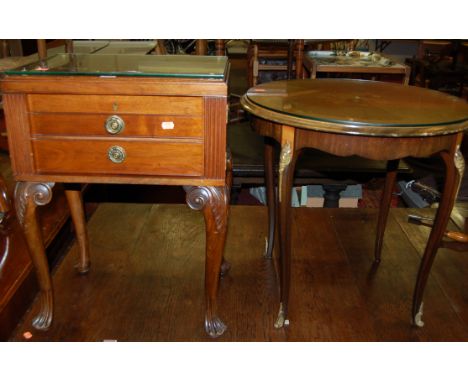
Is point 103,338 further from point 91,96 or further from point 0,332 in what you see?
point 91,96

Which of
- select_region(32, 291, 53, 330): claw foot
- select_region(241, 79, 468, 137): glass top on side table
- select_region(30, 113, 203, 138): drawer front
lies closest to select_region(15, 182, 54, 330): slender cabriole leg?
select_region(32, 291, 53, 330): claw foot

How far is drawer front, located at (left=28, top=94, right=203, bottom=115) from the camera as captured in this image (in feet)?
3.43

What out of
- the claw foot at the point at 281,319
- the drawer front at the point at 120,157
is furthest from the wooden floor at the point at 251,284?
the drawer front at the point at 120,157

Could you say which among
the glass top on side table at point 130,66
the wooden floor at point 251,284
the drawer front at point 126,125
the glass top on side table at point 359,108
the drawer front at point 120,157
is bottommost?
the wooden floor at point 251,284

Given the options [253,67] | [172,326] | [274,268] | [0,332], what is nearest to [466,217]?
[274,268]

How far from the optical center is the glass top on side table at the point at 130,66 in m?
1.03

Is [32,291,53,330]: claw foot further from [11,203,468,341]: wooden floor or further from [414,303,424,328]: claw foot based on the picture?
[414,303,424,328]: claw foot

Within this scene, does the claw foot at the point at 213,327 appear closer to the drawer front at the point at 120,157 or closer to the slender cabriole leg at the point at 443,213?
the drawer front at the point at 120,157

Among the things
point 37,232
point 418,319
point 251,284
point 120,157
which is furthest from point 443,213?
point 37,232

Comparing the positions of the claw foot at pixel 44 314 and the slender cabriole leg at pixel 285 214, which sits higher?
the slender cabriole leg at pixel 285 214

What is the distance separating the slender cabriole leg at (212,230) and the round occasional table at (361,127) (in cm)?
16

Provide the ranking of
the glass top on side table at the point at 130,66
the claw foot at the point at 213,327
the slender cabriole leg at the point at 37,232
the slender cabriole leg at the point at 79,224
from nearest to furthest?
the glass top on side table at the point at 130,66 → the slender cabriole leg at the point at 37,232 → the claw foot at the point at 213,327 → the slender cabriole leg at the point at 79,224

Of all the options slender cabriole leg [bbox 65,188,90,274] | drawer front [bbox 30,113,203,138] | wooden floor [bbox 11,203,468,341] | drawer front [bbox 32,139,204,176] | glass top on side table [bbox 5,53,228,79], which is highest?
glass top on side table [bbox 5,53,228,79]

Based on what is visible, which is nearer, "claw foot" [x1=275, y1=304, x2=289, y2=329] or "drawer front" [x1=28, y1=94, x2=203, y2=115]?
"drawer front" [x1=28, y1=94, x2=203, y2=115]
